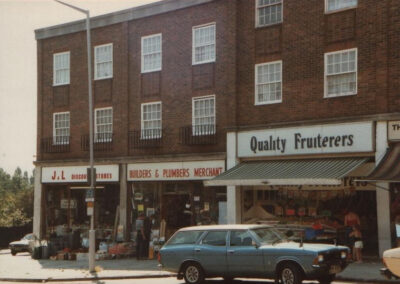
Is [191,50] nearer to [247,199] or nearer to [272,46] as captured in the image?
[272,46]

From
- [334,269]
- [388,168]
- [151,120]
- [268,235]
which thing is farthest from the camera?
[151,120]

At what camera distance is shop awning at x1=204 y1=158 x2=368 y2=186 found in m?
21.0

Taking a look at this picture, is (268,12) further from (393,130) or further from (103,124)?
(103,124)

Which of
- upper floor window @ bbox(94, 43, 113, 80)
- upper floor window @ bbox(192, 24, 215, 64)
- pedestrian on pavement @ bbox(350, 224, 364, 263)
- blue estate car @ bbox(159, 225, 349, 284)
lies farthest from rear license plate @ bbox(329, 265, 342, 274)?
upper floor window @ bbox(94, 43, 113, 80)

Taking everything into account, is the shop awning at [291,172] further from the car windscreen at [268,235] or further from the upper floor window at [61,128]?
the upper floor window at [61,128]

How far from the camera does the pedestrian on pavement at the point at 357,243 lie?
21.3m

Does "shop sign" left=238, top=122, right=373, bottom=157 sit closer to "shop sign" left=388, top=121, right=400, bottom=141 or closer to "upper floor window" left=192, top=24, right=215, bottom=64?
"shop sign" left=388, top=121, right=400, bottom=141

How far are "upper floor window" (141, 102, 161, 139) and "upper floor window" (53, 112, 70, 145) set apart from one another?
5247mm

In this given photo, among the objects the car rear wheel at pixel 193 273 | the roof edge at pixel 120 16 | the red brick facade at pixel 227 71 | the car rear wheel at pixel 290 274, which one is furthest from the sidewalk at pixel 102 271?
the roof edge at pixel 120 16

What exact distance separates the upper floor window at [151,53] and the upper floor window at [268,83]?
19.0 ft

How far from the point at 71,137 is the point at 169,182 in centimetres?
675

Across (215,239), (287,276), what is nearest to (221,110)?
(215,239)

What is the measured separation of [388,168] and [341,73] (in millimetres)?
4347

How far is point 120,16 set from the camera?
30828 mm
